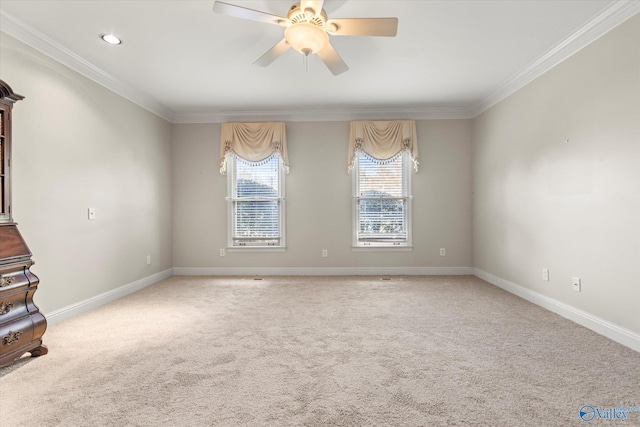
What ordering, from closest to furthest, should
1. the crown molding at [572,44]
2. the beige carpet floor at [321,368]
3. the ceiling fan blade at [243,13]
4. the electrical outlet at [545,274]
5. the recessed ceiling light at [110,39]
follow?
the beige carpet floor at [321,368]
the ceiling fan blade at [243,13]
the crown molding at [572,44]
the recessed ceiling light at [110,39]
the electrical outlet at [545,274]

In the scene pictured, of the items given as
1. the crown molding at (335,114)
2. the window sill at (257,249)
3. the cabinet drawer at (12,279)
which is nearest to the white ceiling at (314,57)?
the crown molding at (335,114)

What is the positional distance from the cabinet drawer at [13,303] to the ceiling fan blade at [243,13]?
2322 millimetres

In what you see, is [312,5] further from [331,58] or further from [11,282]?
[11,282]

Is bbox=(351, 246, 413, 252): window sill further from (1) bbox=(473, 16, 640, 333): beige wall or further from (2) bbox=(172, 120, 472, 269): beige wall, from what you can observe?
(1) bbox=(473, 16, 640, 333): beige wall

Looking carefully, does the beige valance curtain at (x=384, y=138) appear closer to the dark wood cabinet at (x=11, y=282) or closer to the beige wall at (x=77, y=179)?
the beige wall at (x=77, y=179)

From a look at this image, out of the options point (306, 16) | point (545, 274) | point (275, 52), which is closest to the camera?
point (306, 16)

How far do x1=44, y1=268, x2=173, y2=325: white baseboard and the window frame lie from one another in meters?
1.19

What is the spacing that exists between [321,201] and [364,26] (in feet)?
10.4

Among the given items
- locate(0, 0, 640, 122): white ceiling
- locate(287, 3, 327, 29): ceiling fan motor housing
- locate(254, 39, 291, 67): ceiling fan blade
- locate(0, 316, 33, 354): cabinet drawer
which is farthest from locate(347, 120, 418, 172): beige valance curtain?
locate(0, 316, 33, 354): cabinet drawer

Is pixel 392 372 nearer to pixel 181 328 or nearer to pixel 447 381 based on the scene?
pixel 447 381

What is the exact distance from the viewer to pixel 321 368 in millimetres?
2146

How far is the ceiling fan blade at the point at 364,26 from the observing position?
7.30ft

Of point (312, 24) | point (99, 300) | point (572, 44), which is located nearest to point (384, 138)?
point (572, 44)

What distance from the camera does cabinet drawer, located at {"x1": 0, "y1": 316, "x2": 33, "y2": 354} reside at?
2.07m
